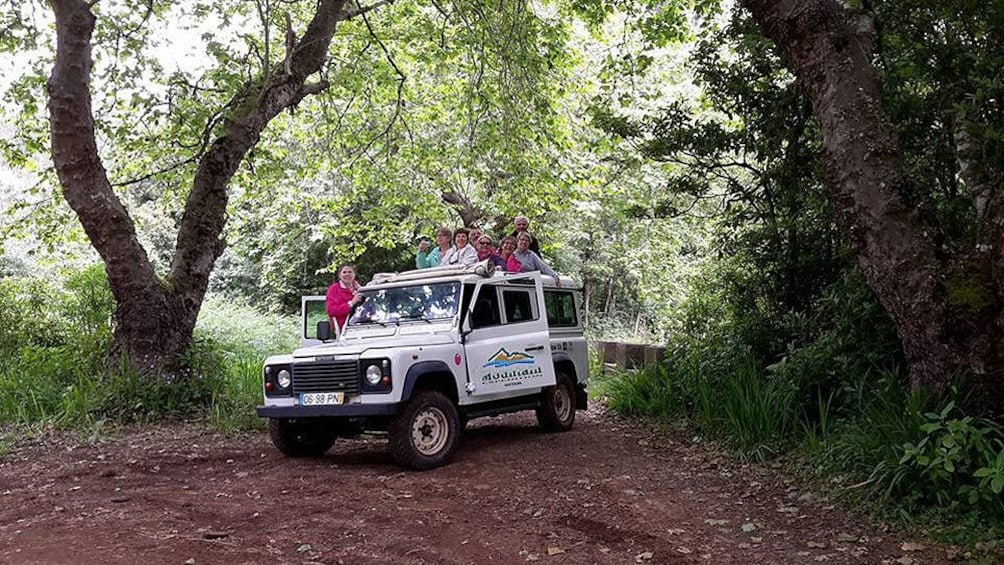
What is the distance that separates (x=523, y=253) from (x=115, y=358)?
540 cm

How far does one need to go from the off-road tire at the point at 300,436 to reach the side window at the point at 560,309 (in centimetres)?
300

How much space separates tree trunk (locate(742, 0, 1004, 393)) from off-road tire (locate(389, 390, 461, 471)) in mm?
3893

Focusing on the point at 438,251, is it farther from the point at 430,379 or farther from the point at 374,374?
the point at 374,374

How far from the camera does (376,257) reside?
24875 mm

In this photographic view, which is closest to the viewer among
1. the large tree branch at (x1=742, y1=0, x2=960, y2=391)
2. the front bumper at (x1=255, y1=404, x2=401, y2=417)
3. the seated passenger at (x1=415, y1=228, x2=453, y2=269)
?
the large tree branch at (x1=742, y1=0, x2=960, y2=391)

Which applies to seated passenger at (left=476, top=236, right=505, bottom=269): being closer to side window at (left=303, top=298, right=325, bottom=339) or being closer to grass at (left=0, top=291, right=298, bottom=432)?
side window at (left=303, top=298, right=325, bottom=339)

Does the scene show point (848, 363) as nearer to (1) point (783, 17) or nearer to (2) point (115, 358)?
(1) point (783, 17)

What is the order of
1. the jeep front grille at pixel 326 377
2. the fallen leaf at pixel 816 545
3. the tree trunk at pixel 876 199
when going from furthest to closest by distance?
the jeep front grille at pixel 326 377
the tree trunk at pixel 876 199
the fallen leaf at pixel 816 545

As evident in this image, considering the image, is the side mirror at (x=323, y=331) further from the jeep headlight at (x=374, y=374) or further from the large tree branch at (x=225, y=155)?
the large tree branch at (x=225, y=155)

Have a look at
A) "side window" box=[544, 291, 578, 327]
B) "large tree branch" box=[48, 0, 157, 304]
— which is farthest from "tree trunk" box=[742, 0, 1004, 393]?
"large tree branch" box=[48, 0, 157, 304]

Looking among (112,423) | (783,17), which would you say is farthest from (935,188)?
(112,423)

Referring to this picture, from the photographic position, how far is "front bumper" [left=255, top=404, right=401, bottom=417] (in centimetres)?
738

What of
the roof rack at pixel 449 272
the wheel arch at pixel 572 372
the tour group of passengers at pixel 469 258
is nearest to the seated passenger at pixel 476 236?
the tour group of passengers at pixel 469 258

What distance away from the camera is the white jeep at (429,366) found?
757 cm
